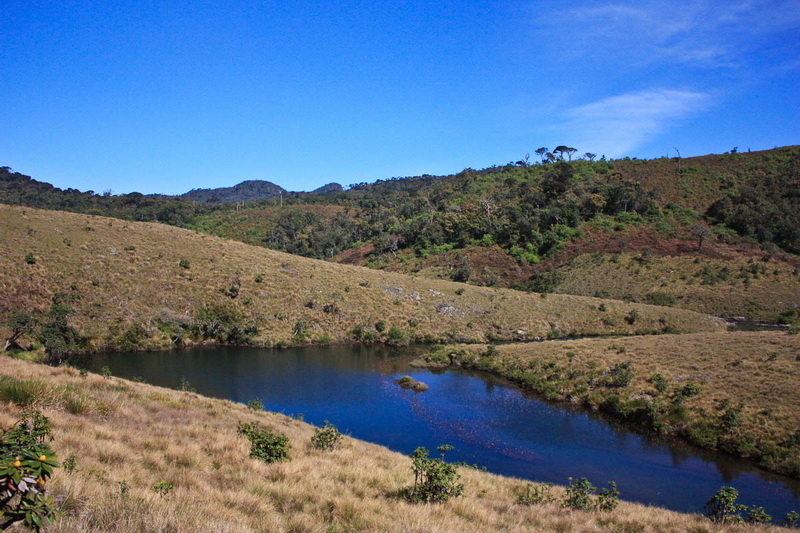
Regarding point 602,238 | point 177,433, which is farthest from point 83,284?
point 602,238

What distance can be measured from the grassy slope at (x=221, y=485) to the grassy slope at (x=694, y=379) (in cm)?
1304

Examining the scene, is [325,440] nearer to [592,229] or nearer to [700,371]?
[700,371]

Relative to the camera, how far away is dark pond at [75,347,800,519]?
62.4 feet

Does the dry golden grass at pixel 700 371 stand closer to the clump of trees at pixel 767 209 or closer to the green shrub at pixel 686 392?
the green shrub at pixel 686 392

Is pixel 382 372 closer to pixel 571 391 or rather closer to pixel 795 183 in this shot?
pixel 571 391

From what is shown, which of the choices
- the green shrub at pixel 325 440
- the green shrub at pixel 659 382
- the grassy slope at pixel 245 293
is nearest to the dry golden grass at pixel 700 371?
the green shrub at pixel 659 382

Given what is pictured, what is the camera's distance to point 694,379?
27844mm

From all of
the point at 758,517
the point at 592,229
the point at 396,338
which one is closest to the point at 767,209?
the point at 592,229

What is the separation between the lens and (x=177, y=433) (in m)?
12.3

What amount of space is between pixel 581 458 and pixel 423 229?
81.4 metres

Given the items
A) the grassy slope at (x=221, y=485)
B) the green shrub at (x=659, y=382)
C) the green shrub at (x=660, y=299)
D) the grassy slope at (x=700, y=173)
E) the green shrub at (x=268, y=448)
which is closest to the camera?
the grassy slope at (x=221, y=485)

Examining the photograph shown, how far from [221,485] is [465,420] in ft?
63.5

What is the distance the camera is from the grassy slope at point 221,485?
613 cm

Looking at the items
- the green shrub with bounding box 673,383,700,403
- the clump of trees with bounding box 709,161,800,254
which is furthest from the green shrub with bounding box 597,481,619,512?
the clump of trees with bounding box 709,161,800,254
